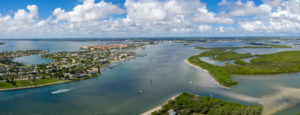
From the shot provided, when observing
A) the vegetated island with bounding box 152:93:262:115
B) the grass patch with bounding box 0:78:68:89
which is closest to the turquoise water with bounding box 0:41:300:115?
the grass patch with bounding box 0:78:68:89

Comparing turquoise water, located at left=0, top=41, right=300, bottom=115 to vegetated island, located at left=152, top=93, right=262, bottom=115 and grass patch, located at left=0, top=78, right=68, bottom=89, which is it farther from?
vegetated island, located at left=152, top=93, right=262, bottom=115

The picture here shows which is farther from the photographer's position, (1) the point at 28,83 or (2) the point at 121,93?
(1) the point at 28,83

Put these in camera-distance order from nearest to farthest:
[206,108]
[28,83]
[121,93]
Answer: [206,108] < [121,93] < [28,83]

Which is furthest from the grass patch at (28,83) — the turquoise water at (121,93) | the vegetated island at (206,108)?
the vegetated island at (206,108)

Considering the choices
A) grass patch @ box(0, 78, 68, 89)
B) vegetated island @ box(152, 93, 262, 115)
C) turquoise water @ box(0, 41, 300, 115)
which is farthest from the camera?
grass patch @ box(0, 78, 68, 89)

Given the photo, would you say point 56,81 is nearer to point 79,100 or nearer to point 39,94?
point 39,94

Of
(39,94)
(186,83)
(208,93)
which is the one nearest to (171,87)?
(186,83)

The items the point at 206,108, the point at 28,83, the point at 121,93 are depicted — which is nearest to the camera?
the point at 206,108

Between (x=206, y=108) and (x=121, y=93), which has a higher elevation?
(x=206, y=108)

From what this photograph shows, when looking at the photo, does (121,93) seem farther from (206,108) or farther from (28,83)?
(28,83)

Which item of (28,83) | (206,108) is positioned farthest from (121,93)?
(28,83)

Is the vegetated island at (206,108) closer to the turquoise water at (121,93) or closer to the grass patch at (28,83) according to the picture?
the turquoise water at (121,93)
